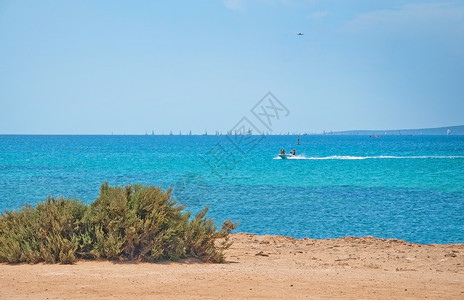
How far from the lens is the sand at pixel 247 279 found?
7.74 metres

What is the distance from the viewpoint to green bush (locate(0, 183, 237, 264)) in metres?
9.80

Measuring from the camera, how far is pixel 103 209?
10.3 meters

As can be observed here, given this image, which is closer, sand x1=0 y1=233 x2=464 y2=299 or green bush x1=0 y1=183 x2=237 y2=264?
sand x1=0 y1=233 x2=464 y2=299

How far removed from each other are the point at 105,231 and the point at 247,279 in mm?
3040

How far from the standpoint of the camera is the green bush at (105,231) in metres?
9.80

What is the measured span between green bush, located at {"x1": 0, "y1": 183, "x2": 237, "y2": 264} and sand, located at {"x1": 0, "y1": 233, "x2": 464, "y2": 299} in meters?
0.25

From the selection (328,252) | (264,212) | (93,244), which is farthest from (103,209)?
(264,212)

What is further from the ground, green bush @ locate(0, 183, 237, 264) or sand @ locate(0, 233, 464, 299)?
green bush @ locate(0, 183, 237, 264)

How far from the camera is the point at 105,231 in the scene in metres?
10.2

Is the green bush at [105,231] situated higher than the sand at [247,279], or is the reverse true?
the green bush at [105,231]

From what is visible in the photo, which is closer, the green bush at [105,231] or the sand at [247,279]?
the sand at [247,279]

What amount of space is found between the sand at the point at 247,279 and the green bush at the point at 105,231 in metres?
0.25

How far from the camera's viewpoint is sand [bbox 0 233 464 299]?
7.74m

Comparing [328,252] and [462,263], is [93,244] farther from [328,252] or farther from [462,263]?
[462,263]
